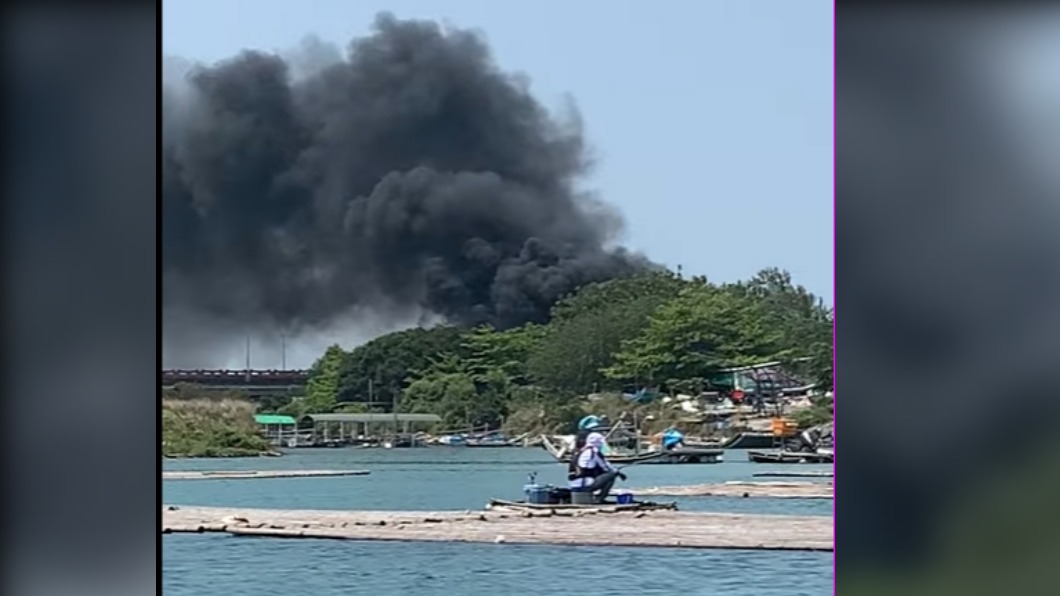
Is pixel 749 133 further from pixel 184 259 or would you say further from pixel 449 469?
pixel 184 259

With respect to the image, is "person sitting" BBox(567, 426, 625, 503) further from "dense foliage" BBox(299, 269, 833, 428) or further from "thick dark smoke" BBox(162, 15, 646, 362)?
"thick dark smoke" BBox(162, 15, 646, 362)

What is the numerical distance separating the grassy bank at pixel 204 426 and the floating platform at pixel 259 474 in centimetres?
7

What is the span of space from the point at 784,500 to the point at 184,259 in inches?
84.1

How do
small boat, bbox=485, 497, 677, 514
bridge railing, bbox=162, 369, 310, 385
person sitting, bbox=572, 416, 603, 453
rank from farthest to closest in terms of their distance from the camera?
person sitting, bbox=572, 416, 603, 453
small boat, bbox=485, 497, 677, 514
bridge railing, bbox=162, 369, 310, 385

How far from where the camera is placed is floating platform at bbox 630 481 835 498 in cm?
432

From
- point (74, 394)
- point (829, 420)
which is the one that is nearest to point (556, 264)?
point (829, 420)

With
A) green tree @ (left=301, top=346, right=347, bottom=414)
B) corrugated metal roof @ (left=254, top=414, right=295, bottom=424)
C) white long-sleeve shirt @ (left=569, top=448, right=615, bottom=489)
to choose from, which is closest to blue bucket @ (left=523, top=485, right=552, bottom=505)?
white long-sleeve shirt @ (left=569, top=448, right=615, bottom=489)

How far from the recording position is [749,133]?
4.29 metres

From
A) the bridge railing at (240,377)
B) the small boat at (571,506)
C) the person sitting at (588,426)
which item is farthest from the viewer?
the person sitting at (588,426)

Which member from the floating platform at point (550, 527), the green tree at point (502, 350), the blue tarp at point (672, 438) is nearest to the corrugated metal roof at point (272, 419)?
the floating platform at point (550, 527)

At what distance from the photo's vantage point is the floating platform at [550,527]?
4.31 meters

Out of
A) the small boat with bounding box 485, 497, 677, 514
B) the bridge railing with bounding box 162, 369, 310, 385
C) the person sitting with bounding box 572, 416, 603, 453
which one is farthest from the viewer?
the person sitting with bounding box 572, 416, 603, 453

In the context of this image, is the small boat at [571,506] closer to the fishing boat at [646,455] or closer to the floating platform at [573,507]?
the floating platform at [573,507]

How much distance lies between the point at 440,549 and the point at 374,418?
Answer: 1.62 ft
